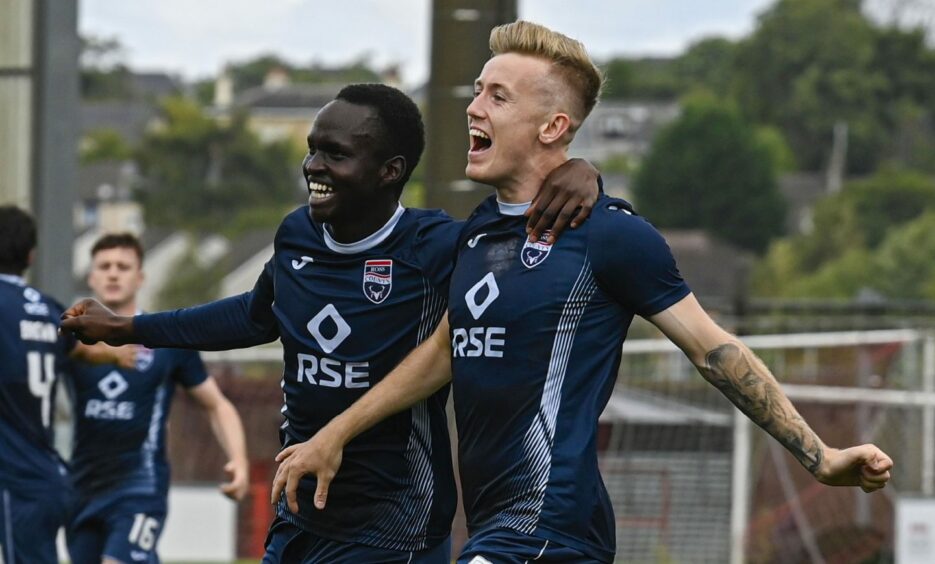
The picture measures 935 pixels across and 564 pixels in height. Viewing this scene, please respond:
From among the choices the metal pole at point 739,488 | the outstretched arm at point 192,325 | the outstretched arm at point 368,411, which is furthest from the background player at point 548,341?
the metal pole at point 739,488

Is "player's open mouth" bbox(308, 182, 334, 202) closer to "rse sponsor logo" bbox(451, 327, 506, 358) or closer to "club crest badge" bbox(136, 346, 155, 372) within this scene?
"rse sponsor logo" bbox(451, 327, 506, 358)

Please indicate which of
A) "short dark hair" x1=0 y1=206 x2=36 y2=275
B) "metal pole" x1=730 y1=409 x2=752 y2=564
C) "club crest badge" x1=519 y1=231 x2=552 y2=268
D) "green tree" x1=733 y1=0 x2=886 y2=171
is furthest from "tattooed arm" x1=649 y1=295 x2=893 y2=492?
"green tree" x1=733 y1=0 x2=886 y2=171

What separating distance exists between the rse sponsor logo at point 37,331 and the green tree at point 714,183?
97102mm

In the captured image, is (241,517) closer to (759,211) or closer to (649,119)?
(759,211)

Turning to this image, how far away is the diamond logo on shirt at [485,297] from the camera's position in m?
4.68

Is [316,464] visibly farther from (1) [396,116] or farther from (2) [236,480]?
(2) [236,480]

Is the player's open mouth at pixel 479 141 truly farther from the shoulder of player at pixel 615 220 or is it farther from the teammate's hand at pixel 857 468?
the teammate's hand at pixel 857 468

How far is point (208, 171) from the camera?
102562mm

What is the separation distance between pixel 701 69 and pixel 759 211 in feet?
146

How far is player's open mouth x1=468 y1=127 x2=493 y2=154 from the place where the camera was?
4.77 metres

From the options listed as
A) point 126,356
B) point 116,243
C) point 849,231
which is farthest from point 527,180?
point 849,231

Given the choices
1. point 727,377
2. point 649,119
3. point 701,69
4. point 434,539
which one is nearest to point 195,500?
point 434,539

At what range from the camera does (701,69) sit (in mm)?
147625

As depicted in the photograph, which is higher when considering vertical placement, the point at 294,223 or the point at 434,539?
the point at 294,223
